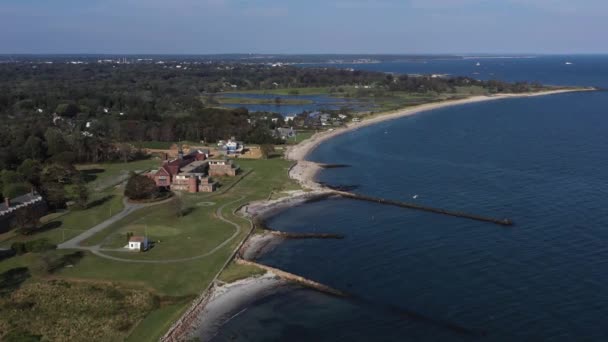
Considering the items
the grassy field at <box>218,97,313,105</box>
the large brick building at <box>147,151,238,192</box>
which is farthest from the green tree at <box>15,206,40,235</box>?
the grassy field at <box>218,97,313,105</box>

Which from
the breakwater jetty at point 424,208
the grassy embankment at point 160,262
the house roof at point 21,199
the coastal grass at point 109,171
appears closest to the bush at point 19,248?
the grassy embankment at point 160,262

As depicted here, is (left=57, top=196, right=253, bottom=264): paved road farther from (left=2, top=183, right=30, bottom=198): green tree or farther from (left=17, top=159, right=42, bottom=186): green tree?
(left=17, top=159, right=42, bottom=186): green tree

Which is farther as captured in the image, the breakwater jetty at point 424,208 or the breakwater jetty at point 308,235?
the breakwater jetty at point 424,208

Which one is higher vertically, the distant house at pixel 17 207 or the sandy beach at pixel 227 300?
the distant house at pixel 17 207

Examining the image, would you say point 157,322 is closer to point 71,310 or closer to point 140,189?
Answer: point 71,310

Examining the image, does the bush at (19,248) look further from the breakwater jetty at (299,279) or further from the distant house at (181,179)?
the distant house at (181,179)

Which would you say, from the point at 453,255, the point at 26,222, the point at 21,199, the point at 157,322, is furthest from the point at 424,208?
the point at 21,199
